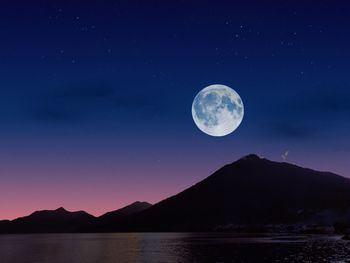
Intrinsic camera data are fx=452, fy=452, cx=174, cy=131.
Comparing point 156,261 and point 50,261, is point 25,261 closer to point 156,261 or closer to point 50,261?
point 50,261

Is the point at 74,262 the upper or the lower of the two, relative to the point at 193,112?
lower

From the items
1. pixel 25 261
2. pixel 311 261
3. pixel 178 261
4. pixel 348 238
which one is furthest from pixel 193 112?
pixel 348 238

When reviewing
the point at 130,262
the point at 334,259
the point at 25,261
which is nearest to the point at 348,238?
the point at 334,259

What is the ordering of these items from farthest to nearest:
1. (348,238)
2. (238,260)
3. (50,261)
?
(348,238) < (50,261) < (238,260)

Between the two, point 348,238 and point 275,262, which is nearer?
point 275,262

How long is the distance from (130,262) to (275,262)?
36054 millimetres

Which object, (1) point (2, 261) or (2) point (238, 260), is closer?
(2) point (238, 260)

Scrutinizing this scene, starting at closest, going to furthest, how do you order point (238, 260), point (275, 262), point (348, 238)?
1. point (275, 262)
2. point (238, 260)
3. point (348, 238)

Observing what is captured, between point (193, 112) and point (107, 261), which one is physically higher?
point (193, 112)

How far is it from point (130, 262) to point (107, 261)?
24.2 feet

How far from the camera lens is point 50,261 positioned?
388ft

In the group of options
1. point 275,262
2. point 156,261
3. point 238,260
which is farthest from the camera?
point 156,261

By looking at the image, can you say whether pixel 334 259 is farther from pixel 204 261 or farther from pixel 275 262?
pixel 204 261

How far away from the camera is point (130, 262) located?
364 ft
